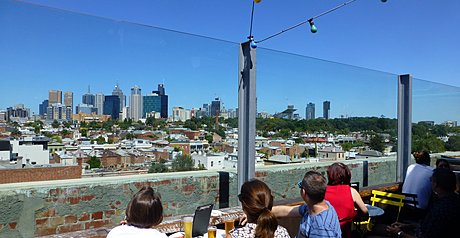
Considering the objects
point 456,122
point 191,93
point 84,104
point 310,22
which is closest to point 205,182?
point 191,93

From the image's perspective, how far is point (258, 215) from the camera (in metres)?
2.11

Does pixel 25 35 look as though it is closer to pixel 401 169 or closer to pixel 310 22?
pixel 310 22

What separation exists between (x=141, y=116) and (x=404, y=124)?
4.66m

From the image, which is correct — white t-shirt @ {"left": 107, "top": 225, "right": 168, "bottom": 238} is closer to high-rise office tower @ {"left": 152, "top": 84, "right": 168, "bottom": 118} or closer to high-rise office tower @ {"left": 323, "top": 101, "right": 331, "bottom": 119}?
high-rise office tower @ {"left": 152, "top": 84, "right": 168, "bottom": 118}

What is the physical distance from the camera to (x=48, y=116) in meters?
3.23

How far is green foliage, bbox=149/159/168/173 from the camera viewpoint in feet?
12.3

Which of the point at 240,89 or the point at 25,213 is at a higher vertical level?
the point at 240,89

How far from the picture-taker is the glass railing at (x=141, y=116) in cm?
306

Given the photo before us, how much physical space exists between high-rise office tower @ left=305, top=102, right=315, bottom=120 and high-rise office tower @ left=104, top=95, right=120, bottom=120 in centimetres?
268

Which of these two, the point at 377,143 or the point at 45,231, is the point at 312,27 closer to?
the point at 377,143

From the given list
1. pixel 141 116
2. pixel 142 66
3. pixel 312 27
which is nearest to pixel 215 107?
pixel 141 116

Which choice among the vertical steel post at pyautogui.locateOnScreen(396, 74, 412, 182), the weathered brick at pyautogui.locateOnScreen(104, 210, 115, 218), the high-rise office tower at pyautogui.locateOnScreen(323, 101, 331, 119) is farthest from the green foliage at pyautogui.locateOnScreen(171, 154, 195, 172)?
the vertical steel post at pyautogui.locateOnScreen(396, 74, 412, 182)

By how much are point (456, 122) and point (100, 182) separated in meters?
6.88

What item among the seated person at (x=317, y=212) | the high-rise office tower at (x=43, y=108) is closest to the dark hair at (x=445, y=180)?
the seated person at (x=317, y=212)
